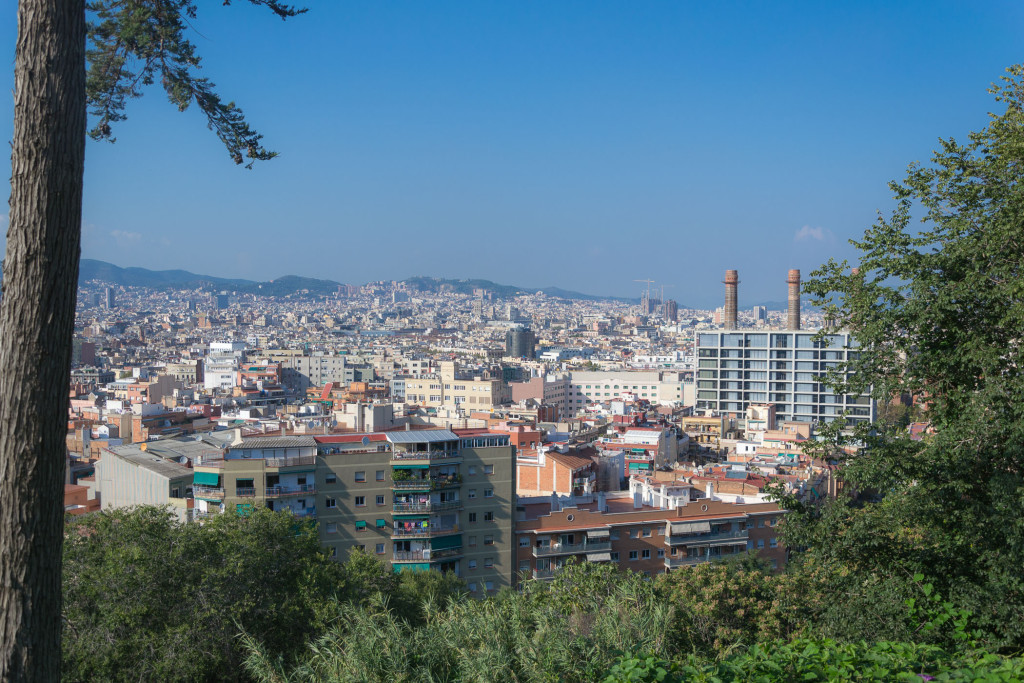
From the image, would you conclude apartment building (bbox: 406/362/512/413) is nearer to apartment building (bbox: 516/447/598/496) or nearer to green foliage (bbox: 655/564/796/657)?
apartment building (bbox: 516/447/598/496)

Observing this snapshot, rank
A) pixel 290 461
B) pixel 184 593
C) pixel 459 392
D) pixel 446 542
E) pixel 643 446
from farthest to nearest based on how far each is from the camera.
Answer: pixel 459 392 < pixel 643 446 < pixel 446 542 < pixel 290 461 < pixel 184 593

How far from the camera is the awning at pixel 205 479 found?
534 inches

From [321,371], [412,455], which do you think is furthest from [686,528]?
[321,371]

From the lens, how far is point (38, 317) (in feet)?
6.35

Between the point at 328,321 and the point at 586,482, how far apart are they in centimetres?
14348

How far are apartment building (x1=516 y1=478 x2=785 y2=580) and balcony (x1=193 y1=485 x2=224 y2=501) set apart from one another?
506 centimetres

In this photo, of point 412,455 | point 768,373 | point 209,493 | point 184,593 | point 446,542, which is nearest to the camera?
Result: point 184,593

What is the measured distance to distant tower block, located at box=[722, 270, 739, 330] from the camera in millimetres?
42656

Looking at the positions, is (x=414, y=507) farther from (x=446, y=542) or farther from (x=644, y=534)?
(x=644, y=534)

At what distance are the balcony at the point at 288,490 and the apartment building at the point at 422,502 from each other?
0.62 ft

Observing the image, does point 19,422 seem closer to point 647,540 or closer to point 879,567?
point 879,567

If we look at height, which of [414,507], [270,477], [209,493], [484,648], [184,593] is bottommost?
[414,507]

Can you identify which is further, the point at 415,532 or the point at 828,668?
the point at 415,532

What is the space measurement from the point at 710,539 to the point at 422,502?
600 centimetres
